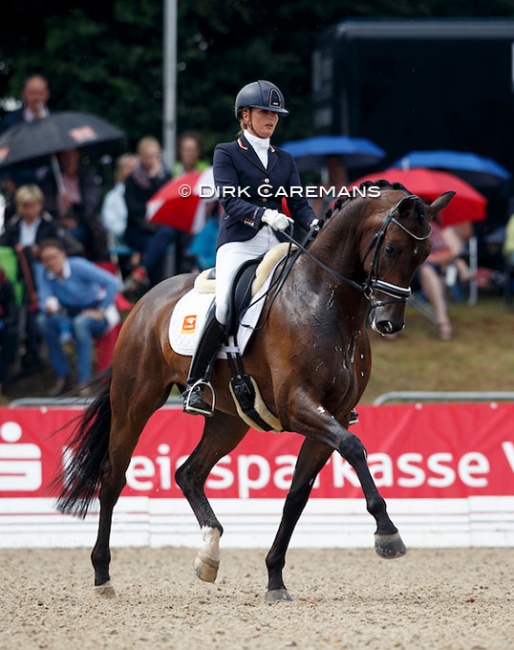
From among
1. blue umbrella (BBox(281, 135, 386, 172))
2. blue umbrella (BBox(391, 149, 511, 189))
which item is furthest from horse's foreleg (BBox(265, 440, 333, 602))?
blue umbrella (BBox(391, 149, 511, 189))

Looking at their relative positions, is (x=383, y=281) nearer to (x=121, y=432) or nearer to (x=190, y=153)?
(x=121, y=432)

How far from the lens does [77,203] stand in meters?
15.9

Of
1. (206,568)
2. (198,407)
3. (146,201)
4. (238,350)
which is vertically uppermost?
(146,201)

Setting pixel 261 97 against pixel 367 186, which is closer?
pixel 367 186

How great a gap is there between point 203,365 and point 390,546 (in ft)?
6.43

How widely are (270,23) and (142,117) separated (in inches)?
109

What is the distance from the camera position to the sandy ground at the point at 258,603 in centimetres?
712

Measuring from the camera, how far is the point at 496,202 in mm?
19234

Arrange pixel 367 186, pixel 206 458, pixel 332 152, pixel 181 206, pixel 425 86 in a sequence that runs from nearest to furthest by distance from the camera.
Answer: pixel 367 186 → pixel 206 458 → pixel 181 206 → pixel 332 152 → pixel 425 86

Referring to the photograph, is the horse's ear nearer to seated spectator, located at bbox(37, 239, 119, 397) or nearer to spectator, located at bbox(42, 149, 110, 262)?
seated spectator, located at bbox(37, 239, 119, 397)

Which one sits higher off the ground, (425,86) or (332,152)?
(425,86)

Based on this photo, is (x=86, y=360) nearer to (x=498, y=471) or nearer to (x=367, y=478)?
(x=498, y=471)

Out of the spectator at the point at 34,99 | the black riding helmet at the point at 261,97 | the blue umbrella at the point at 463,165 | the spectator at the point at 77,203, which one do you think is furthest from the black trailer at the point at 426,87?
the black riding helmet at the point at 261,97

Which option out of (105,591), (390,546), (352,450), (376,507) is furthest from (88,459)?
(390,546)
